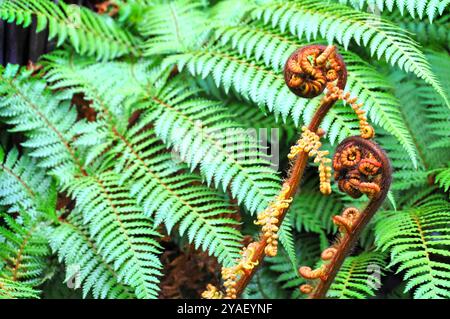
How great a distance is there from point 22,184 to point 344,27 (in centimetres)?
116

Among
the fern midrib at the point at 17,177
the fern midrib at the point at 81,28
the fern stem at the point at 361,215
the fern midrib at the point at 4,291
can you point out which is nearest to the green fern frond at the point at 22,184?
the fern midrib at the point at 17,177

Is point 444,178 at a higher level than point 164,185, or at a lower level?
higher

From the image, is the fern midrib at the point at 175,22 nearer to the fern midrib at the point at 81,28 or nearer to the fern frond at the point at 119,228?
the fern midrib at the point at 81,28

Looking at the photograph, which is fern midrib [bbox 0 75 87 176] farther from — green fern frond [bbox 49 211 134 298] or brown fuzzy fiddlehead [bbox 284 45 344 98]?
brown fuzzy fiddlehead [bbox 284 45 344 98]

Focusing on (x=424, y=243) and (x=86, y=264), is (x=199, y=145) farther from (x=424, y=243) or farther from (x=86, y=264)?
(x=424, y=243)

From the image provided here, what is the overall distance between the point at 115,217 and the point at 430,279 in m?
0.91

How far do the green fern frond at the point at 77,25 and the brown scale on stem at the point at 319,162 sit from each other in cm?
99

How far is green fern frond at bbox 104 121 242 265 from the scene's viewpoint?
1.74 meters

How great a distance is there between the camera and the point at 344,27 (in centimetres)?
179

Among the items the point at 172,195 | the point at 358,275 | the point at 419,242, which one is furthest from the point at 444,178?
the point at 172,195

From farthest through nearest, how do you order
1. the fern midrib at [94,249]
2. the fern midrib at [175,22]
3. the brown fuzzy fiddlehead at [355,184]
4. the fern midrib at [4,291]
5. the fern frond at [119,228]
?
the fern midrib at [175,22] → the fern midrib at [94,249] → the fern frond at [119,228] → the fern midrib at [4,291] → the brown fuzzy fiddlehead at [355,184]

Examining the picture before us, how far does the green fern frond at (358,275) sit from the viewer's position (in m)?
1.71

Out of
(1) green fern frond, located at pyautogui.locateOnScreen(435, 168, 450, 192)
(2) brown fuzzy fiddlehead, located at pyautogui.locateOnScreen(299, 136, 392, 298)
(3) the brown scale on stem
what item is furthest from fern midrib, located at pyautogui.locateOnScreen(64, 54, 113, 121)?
(1) green fern frond, located at pyautogui.locateOnScreen(435, 168, 450, 192)

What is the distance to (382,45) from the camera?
1.73 metres
